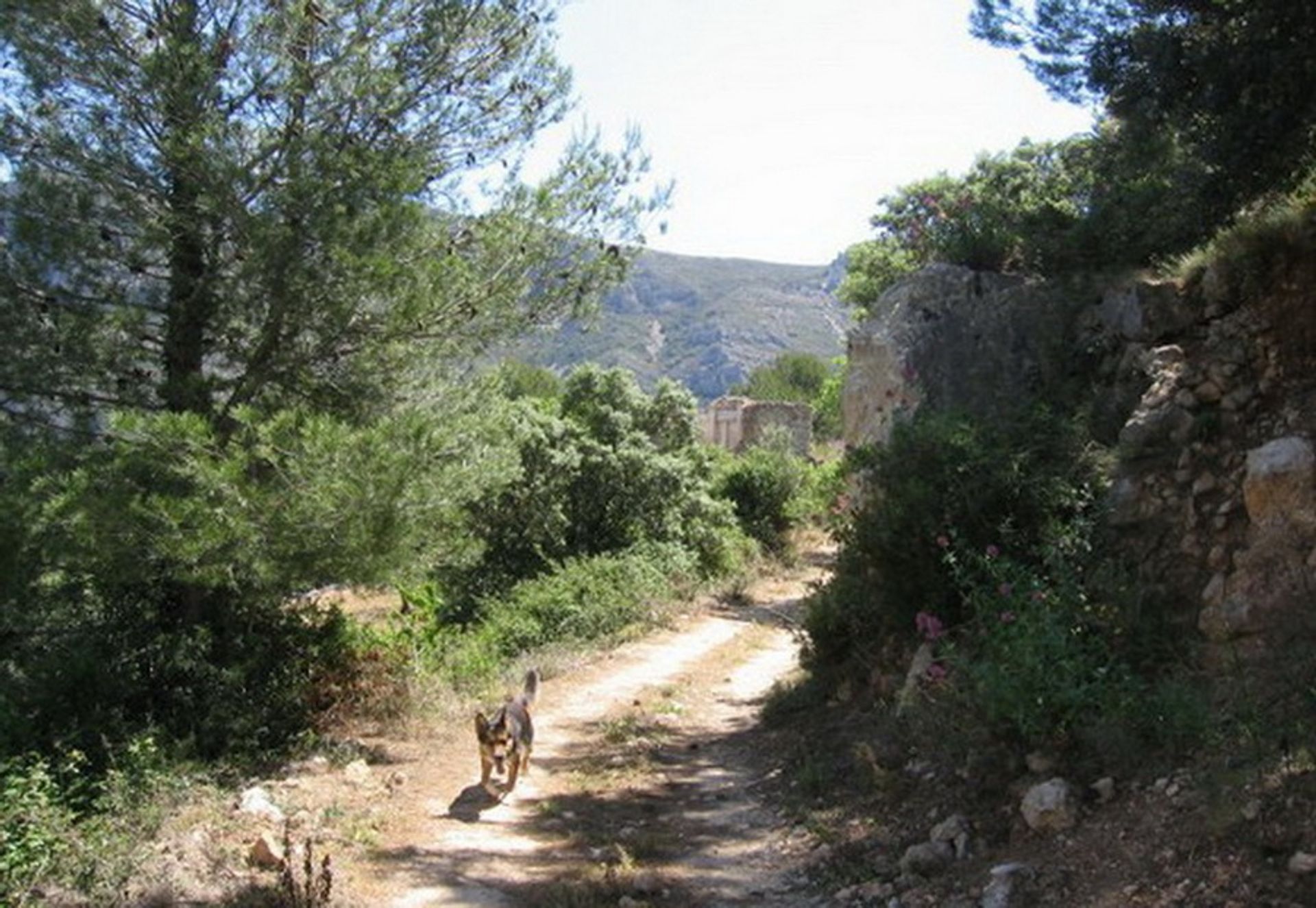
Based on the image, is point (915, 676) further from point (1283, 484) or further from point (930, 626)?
point (1283, 484)

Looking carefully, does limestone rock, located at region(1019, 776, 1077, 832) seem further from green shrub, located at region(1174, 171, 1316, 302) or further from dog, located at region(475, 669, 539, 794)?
green shrub, located at region(1174, 171, 1316, 302)

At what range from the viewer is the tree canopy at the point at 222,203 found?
317 inches

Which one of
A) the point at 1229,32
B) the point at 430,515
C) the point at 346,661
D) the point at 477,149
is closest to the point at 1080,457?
the point at 1229,32

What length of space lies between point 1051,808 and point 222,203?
272 inches

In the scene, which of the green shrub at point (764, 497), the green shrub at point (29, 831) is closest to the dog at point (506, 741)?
the green shrub at point (29, 831)

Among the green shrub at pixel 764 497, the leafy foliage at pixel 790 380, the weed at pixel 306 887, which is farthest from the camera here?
the leafy foliage at pixel 790 380

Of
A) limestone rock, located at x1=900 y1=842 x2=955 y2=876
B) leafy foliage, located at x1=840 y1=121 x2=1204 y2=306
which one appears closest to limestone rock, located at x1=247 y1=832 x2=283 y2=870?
limestone rock, located at x1=900 y1=842 x2=955 y2=876

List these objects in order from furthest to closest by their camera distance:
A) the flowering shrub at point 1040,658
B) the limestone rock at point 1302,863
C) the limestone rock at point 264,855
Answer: the limestone rock at point 264,855
the flowering shrub at point 1040,658
the limestone rock at point 1302,863

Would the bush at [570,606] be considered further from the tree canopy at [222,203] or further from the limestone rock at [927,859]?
the limestone rock at [927,859]

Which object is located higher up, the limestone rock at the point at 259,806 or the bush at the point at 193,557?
the bush at the point at 193,557

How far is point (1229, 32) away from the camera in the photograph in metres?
7.10

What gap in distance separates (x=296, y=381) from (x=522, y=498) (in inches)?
401

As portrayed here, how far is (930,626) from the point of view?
6.95 metres

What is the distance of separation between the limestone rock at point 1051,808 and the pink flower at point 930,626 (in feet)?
6.20
